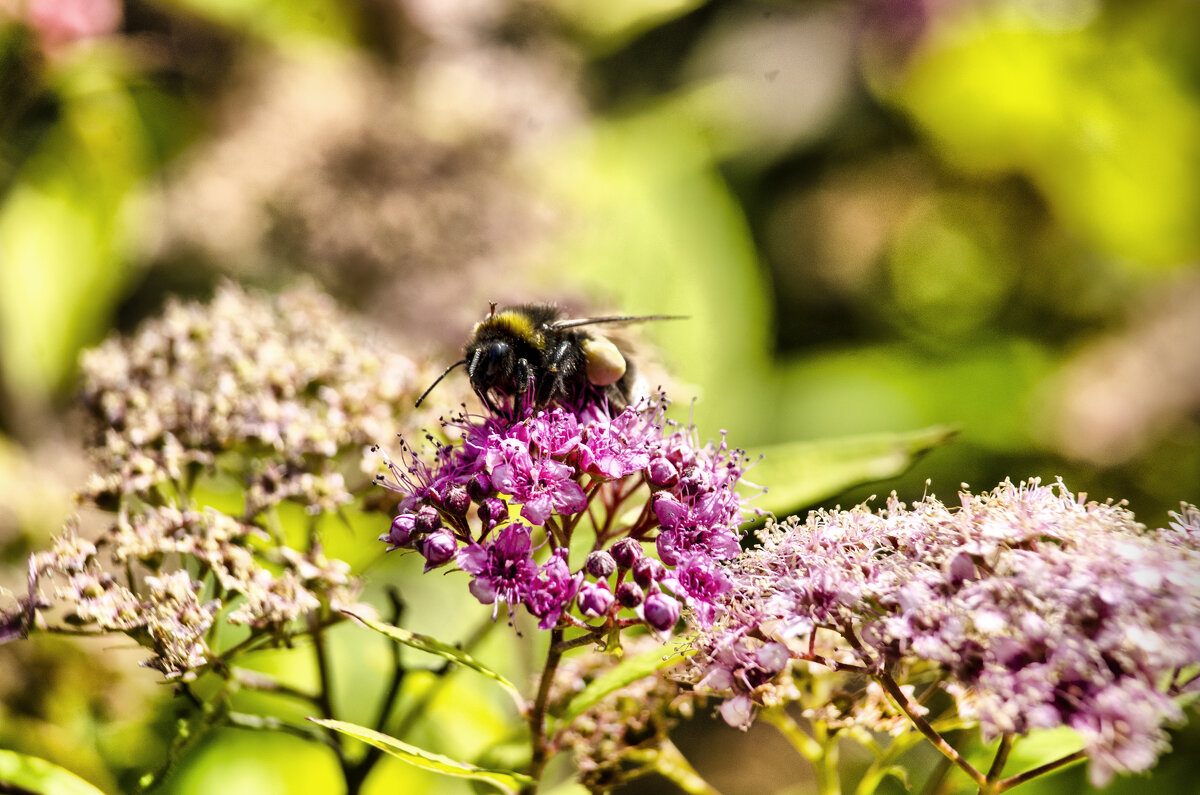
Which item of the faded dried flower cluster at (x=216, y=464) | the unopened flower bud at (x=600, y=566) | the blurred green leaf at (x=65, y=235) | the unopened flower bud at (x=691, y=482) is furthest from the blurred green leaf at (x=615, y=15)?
the unopened flower bud at (x=600, y=566)

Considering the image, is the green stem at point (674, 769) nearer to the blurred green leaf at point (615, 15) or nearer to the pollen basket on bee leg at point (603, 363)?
the pollen basket on bee leg at point (603, 363)

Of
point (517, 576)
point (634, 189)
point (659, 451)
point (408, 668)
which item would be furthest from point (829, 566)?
point (634, 189)

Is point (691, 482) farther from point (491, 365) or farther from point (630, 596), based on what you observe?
point (491, 365)

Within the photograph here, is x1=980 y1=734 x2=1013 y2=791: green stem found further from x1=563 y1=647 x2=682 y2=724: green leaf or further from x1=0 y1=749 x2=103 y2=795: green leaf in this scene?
A: x1=0 y1=749 x2=103 y2=795: green leaf

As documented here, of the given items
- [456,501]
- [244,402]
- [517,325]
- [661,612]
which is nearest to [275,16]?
[244,402]

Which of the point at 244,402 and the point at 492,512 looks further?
the point at 244,402

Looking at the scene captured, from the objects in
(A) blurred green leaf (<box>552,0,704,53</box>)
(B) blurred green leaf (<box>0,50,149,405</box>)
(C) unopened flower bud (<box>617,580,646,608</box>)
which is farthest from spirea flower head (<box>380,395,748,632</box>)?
(A) blurred green leaf (<box>552,0,704,53</box>)
